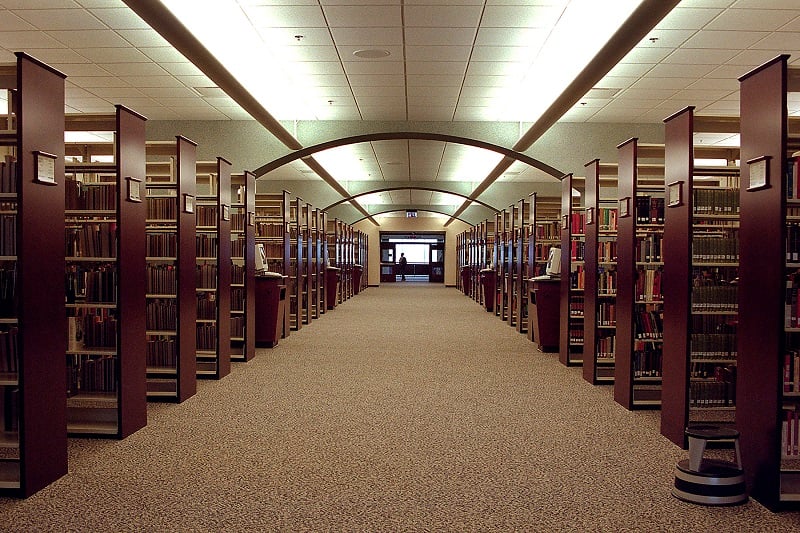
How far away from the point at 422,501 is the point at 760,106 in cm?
278

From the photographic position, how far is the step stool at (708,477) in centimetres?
360

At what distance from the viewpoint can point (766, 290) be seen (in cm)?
365

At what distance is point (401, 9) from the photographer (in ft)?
22.1

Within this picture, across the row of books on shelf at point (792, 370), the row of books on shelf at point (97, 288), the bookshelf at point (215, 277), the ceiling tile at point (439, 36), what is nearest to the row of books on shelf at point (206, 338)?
the bookshelf at point (215, 277)

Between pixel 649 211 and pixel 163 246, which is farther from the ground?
pixel 649 211

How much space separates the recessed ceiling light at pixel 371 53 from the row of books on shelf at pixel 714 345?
469 centimetres

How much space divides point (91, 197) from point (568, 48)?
209 inches

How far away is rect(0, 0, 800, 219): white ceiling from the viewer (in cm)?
678

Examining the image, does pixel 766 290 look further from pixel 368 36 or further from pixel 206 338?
pixel 206 338

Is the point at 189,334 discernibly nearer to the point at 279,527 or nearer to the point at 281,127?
the point at 279,527

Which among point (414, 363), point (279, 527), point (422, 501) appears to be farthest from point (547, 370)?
point (279, 527)

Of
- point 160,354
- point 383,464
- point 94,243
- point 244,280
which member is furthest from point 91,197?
point 244,280

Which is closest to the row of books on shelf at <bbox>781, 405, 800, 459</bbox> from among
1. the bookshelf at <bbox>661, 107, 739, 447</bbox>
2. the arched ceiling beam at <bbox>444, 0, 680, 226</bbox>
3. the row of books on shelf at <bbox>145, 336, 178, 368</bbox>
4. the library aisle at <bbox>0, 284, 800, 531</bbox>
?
the library aisle at <bbox>0, 284, 800, 531</bbox>

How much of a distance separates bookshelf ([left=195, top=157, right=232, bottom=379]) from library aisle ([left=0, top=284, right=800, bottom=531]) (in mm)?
342
